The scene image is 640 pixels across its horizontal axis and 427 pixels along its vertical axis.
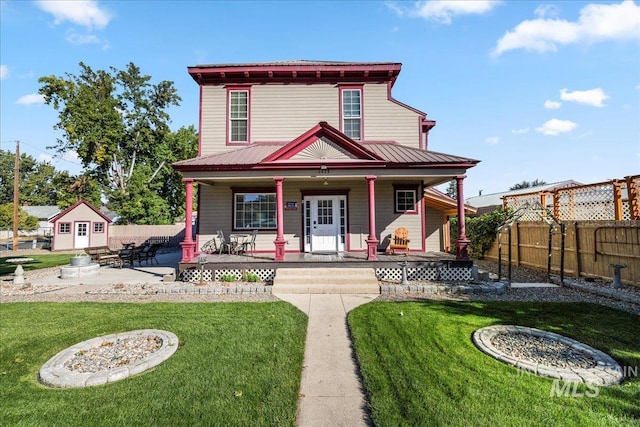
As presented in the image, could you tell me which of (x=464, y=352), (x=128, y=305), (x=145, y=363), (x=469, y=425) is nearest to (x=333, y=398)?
(x=469, y=425)

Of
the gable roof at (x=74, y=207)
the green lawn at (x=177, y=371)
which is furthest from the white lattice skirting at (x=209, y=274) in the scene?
the gable roof at (x=74, y=207)

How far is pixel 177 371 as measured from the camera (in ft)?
12.8

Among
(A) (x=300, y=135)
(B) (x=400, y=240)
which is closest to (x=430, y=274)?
(B) (x=400, y=240)

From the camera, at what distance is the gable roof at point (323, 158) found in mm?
9789

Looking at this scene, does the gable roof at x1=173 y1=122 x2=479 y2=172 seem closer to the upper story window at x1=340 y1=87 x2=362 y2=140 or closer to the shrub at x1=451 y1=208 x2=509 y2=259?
the upper story window at x1=340 y1=87 x2=362 y2=140

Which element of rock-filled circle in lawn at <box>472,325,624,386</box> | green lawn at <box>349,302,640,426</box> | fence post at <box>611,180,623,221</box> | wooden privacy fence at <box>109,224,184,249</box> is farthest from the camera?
wooden privacy fence at <box>109,224,184,249</box>

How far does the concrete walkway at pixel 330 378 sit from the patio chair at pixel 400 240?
4.90 metres

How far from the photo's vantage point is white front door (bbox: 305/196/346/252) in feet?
38.4

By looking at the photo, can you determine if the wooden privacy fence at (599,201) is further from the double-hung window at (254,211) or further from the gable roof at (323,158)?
the double-hung window at (254,211)

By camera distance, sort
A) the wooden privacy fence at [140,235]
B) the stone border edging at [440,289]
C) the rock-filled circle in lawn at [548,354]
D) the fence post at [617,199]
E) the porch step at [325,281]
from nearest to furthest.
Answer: the rock-filled circle in lawn at [548,354], the stone border edging at [440,289], the porch step at [325,281], the fence post at [617,199], the wooden privacy fence at [140,235]

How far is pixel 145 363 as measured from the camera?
13.3 feet

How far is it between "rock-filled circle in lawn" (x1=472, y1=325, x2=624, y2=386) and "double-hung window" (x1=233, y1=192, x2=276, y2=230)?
859 cm

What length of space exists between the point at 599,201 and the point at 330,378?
10611 mm

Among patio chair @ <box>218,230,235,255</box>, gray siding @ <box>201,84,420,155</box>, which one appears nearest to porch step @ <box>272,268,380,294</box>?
patio chair @ <box>218,230,235,255</box>
